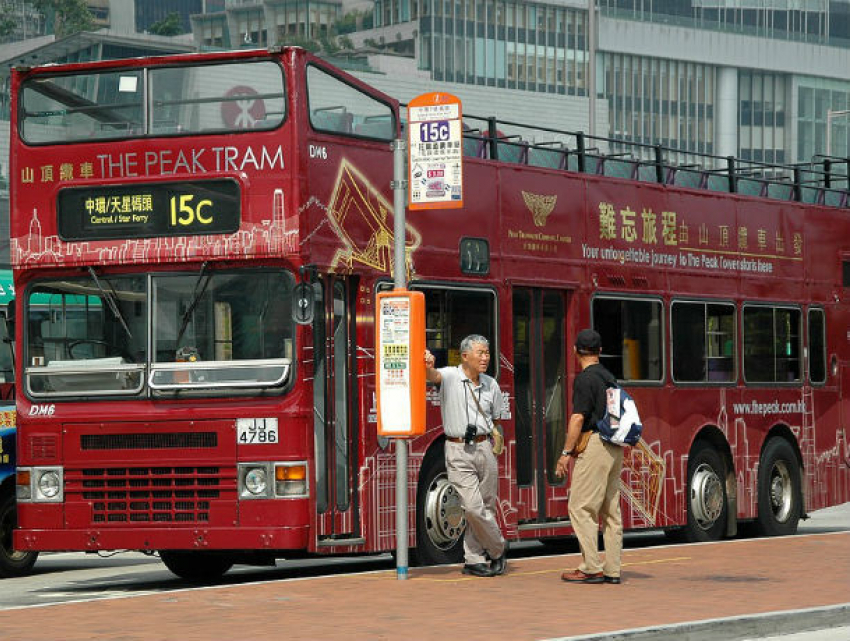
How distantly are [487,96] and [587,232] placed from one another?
323 ft

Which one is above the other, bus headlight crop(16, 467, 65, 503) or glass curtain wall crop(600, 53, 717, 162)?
glass curtain wall crop(600, 53, 717, 162)

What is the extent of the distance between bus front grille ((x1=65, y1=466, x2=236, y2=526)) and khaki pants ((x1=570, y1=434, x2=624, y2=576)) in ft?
8.05

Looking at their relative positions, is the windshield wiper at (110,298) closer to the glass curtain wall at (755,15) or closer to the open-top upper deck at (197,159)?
the open-top upper deck at (197,159)

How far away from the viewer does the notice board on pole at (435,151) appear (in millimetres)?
13414

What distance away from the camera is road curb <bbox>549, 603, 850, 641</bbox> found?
34.7ft

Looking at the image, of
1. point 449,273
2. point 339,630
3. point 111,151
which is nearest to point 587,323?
point 449,273

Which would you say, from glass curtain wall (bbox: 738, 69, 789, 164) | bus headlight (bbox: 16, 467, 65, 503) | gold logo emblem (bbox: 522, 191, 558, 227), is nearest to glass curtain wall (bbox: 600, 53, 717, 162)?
glass curtain wall (bbox: 738, 69, 789, 164)

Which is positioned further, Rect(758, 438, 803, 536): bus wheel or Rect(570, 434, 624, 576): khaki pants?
Rect(758, 438, 803, 536): bus wheel

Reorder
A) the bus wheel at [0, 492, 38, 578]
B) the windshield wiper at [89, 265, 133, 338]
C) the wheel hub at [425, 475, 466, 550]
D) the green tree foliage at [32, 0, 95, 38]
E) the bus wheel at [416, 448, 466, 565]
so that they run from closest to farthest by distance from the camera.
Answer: the windshield wiper at [89, 265, 133, 338] < the bus wheel at [416, 448, 466, 565] < the wheel hub at [425, 475, 466, 550] < the bus wheel at [0, 492, 38, 578] < the green tree foliage at [32, 0, 95, 38]

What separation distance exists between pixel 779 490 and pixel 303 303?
26.9ft

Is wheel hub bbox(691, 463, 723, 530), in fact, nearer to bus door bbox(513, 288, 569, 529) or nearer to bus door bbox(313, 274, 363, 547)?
bus door bbox(513, 288, 569, 529)

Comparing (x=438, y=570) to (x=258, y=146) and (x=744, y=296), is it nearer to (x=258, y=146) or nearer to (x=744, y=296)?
(x=258, y=146)

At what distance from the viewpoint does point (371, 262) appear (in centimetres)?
1470

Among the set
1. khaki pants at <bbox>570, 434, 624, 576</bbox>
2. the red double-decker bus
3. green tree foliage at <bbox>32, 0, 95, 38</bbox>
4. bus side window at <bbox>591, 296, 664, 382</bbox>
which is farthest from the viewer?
green tree foliage at <bbox>32, 0, 95, 38</bbox>
